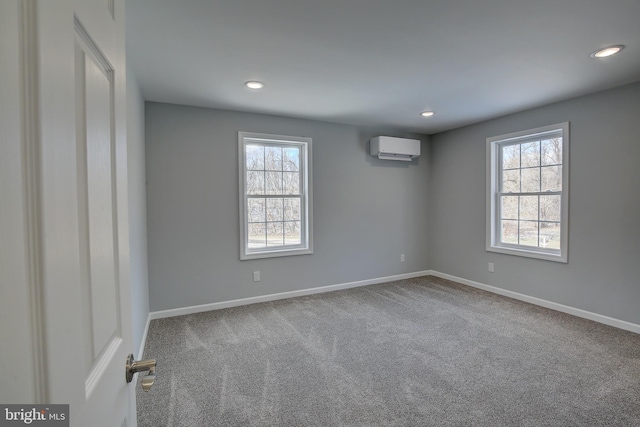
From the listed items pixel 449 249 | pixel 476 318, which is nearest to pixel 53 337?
pixel 476 318

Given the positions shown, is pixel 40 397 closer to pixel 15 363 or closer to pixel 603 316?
pixel 15 363

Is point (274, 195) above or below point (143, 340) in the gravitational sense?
above

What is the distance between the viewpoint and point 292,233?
4406mm

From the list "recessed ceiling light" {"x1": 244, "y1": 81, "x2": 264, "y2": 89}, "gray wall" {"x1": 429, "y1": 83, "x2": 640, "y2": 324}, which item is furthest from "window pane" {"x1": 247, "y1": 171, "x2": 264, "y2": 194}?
"gray wall" {"x1": 429, "y1": 83, "x2": 640, "y2": 324}

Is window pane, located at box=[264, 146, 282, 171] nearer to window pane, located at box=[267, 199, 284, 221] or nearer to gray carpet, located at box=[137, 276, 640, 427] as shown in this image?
window pane, located at box=[267, 199, 284, 221]

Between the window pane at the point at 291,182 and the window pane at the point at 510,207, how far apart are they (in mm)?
2913

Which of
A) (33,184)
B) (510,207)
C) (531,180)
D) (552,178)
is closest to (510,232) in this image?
(510,207)

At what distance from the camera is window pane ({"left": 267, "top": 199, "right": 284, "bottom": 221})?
13.9ft

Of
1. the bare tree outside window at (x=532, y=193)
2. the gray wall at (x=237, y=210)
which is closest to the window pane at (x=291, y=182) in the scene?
the gray wall at (x=237, y=210)

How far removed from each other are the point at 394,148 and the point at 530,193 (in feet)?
6.28

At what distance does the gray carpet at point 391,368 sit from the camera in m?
1.94

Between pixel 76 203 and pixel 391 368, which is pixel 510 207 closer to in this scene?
pixel 391 368

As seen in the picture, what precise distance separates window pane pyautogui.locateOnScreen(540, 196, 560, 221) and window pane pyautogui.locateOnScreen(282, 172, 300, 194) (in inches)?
125

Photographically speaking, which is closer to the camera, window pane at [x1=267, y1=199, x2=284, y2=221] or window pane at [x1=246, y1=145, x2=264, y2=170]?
window pane at [x1=246, y1=145, x2=264, y2=170]
